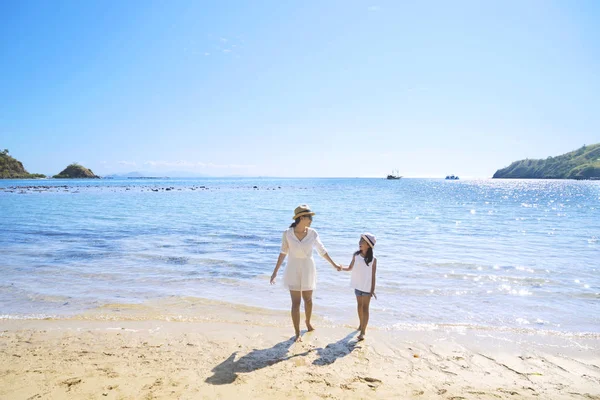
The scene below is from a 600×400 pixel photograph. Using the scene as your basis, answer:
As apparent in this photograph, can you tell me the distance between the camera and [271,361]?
5.58 m

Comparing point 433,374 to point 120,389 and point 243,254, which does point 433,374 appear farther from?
point 243,254

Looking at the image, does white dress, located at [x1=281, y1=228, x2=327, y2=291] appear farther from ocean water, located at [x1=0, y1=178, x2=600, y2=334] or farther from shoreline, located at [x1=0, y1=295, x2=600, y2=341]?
ocean water, located at [x1=0, y1=178, x2=600, y2=334]

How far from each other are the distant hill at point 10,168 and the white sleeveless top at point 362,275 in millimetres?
185019

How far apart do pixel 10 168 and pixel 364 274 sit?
617ft

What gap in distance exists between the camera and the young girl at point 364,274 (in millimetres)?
6539

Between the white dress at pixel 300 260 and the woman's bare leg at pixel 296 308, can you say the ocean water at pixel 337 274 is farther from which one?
the white dress at pixel 300 260

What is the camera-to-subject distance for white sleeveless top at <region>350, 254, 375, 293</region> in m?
6.58

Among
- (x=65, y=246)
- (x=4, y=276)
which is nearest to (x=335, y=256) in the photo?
(x=4, y=276)

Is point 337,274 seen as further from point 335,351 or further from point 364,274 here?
point 335,351

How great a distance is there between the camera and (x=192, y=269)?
1185 cm

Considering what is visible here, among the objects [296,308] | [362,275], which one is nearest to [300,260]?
[296,308]

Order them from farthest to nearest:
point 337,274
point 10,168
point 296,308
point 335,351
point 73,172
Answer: point 73,172 < point 10,168 < point 337,274 < point 296,308 < point 335,351

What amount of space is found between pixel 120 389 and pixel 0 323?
4544 mm

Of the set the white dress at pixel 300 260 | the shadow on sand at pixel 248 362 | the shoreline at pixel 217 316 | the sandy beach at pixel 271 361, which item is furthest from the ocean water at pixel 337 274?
the shadow on sand at pixel 248 362
